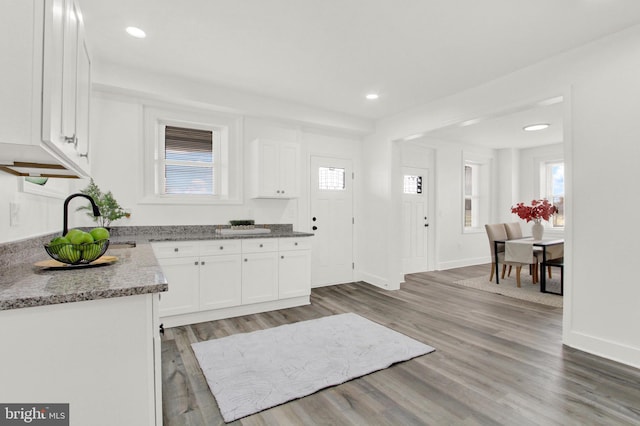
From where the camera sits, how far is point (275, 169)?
161 inches

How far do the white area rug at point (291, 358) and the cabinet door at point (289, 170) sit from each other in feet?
5.65

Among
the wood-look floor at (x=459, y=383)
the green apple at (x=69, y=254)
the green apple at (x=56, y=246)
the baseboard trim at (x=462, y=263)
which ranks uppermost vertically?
the green apple at (x=56, y=246)

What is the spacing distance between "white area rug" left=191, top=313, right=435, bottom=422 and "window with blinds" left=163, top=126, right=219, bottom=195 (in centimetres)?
196

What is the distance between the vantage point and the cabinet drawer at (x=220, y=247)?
A: 11.1ft

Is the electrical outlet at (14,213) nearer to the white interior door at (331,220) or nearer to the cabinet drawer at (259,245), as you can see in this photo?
the cabinet drawer at (259,245)

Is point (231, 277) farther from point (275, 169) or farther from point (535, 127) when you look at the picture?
point (535, 127)

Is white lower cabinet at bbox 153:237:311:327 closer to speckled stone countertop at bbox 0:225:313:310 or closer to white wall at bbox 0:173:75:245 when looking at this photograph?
white wall at bbox 0:173:75:245

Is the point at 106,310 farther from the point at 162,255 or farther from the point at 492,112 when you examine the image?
the point at 492,112

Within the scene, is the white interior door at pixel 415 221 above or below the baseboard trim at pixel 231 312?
above

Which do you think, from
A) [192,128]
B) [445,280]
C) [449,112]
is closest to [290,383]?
[192,128]

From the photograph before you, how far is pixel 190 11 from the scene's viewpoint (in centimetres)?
234

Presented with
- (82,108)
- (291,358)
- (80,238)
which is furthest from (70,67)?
(291,358)

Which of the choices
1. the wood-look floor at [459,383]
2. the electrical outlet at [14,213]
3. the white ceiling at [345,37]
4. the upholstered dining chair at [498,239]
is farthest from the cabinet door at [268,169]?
the upholstered dining chair at [498,239]

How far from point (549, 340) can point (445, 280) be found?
8.12ft
